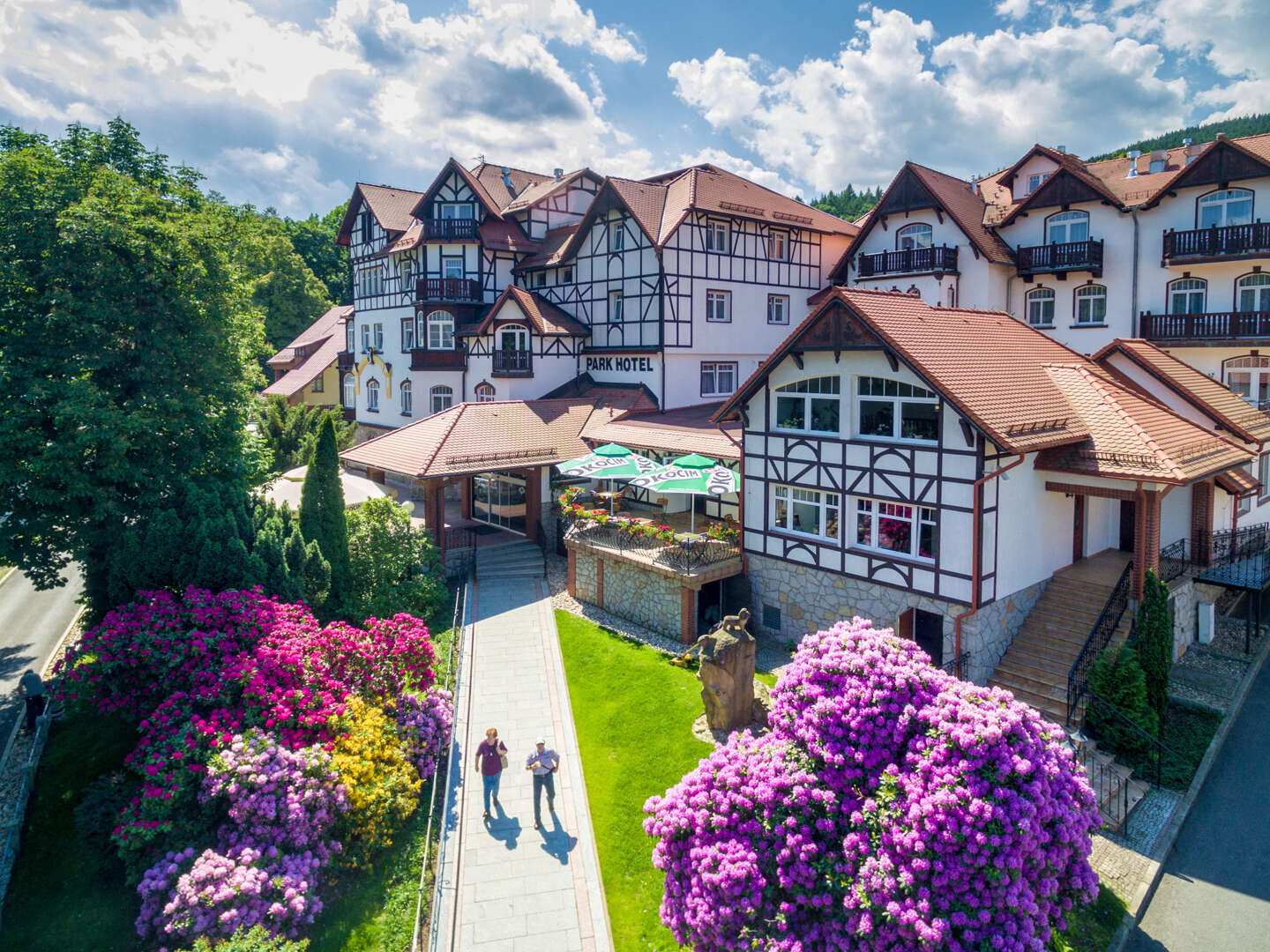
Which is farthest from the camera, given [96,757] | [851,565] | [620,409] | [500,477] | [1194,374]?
[620,409]

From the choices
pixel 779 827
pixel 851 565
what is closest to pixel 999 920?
pixel 779 827

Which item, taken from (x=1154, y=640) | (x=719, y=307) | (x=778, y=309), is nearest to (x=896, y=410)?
(x=1154, y=640)

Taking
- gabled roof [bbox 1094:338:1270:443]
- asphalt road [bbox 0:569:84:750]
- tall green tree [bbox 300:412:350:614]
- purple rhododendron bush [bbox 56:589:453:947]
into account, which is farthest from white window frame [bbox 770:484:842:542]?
asphalt road [bbox 0:569:84:750]

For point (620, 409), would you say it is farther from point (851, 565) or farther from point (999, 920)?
point (999, 920)

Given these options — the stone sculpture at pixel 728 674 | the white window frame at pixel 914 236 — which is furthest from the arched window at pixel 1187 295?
the stone sculpture at pixel 728 674

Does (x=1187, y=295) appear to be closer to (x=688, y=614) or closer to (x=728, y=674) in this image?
(x=688, y=614)

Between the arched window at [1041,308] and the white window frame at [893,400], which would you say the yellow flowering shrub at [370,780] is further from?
the arched window at [1041,308]
